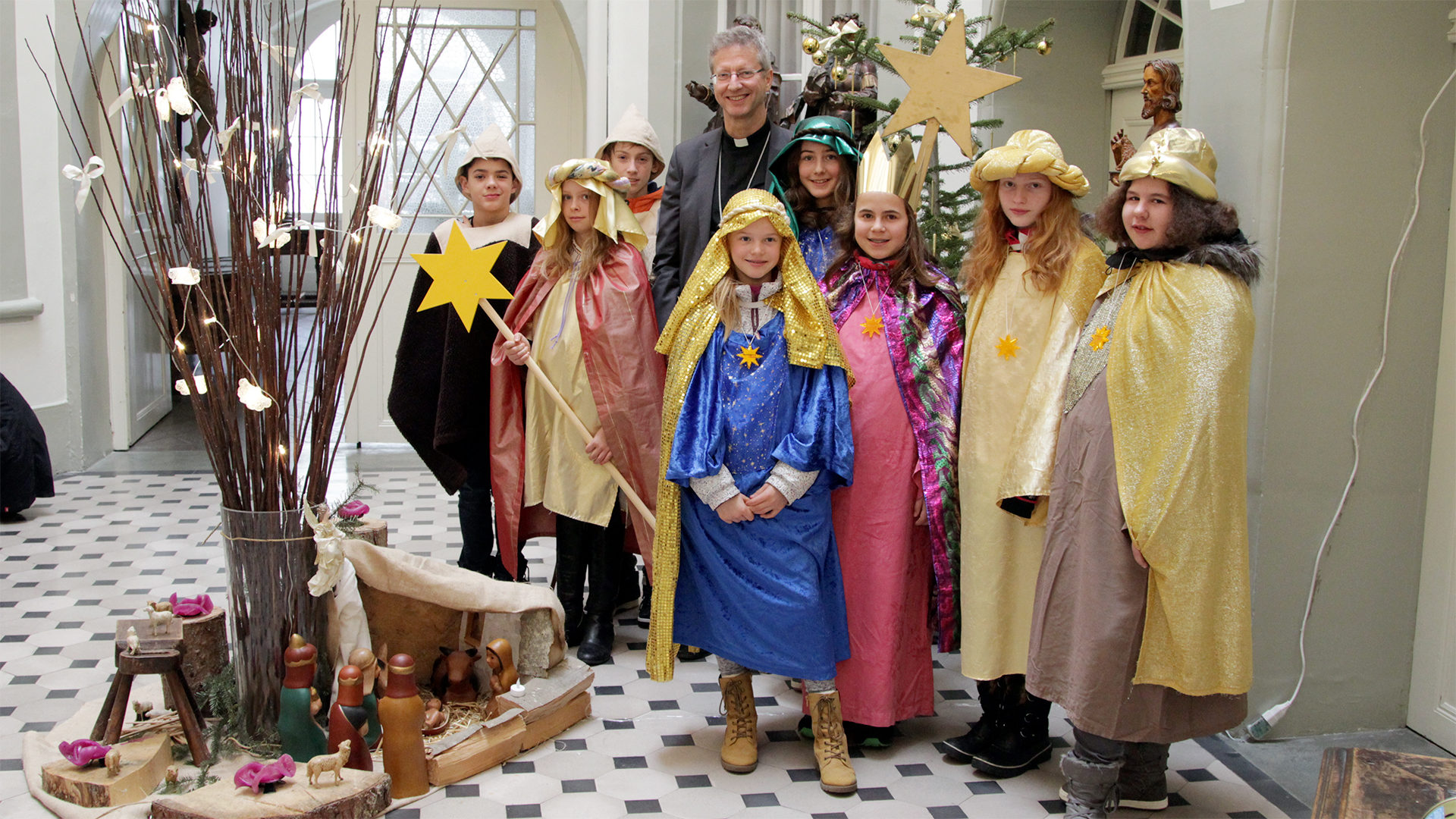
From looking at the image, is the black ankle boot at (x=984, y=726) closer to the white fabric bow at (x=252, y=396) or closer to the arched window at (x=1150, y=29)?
the white fabric bow at (x=252, y=396)

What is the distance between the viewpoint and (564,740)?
3.41m

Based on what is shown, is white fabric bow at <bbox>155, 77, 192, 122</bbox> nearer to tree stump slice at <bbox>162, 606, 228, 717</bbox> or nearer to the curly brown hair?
tree stump slice at <bbox>162, 606, 228, 717</bbox>

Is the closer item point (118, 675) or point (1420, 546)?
point (118, 675)

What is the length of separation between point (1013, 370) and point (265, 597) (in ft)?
6.34

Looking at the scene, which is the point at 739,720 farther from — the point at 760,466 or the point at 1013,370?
the point at 1013,370

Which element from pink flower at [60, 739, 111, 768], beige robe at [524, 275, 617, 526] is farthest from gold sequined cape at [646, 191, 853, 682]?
pink flower at [60, 739, 111, 768]

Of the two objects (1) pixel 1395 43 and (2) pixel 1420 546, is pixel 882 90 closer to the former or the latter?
(1) pixel 1395 43

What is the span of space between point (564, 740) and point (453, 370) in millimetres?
1333

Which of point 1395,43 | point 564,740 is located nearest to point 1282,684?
point 1395,43

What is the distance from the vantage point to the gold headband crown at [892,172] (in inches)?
125

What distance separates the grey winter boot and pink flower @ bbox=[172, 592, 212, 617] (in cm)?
226

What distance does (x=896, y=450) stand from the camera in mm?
3209

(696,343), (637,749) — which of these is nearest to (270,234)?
(696,343)

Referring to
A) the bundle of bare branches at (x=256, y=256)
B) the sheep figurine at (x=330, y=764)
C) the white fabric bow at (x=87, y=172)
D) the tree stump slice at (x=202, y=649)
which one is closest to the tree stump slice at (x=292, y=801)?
the sheep figurine at (x=330, y=764)
